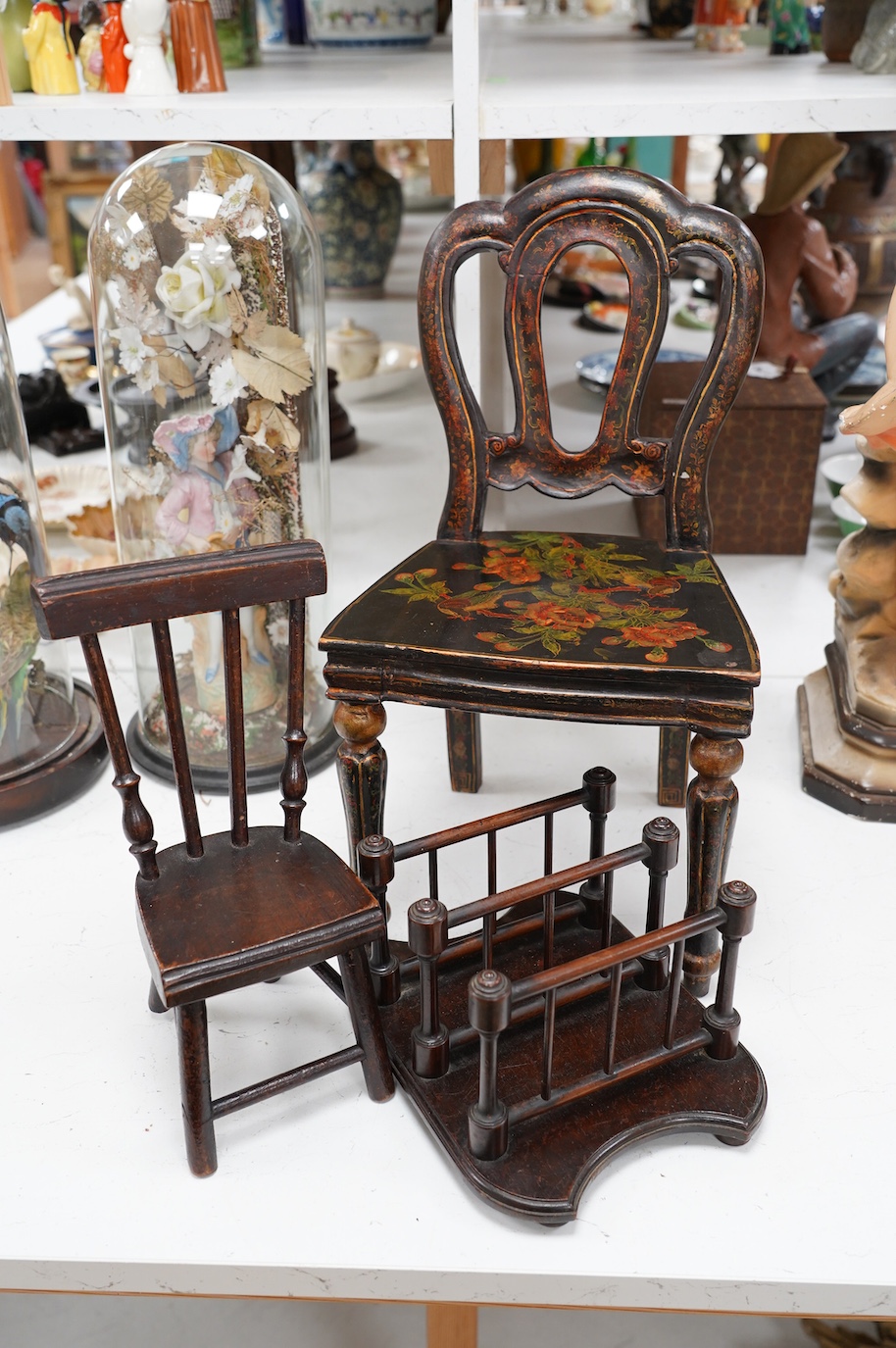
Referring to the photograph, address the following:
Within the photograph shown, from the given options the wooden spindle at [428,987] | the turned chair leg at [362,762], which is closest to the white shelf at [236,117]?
the turned chair leg at [362,762]

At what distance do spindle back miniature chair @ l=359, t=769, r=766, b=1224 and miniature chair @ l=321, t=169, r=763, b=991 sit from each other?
0.32 feet

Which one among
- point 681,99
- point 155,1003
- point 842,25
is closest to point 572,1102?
point 155,1003

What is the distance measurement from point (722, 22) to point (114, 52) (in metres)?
1.20

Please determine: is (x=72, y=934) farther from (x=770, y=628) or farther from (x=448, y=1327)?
(x=770, y=628)

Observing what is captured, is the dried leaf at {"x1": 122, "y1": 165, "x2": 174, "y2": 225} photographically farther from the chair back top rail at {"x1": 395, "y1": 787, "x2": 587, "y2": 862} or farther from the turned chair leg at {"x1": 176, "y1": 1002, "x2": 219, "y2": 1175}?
the turned chair leg at {"x1": 176, "y1": 1002, "x2": 219, "y2": 1175}

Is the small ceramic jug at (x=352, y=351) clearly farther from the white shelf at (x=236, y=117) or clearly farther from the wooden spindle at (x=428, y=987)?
the wooden spindle at (x=428, y=987)

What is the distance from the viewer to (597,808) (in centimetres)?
124

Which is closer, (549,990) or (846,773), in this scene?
(549,990)

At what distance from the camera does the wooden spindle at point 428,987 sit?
3.32ft

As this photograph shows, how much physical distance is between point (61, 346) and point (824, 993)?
2153 millimetres

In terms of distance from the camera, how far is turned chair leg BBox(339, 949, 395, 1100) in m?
1.06


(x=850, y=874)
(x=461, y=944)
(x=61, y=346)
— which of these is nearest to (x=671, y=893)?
(x=850, y=874)

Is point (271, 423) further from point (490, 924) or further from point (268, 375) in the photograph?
point (490, 924)

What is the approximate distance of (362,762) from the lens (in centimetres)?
119
